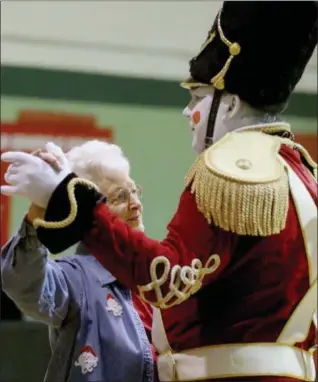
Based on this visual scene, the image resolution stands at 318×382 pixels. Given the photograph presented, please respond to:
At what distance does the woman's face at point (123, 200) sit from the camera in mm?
1112

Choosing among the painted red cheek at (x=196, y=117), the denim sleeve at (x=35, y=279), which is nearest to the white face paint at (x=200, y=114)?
the painted red cheek at (x=196, y=117)

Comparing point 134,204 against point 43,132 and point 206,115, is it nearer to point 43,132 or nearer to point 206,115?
point 206,115

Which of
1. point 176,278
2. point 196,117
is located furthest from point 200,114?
point 176,278

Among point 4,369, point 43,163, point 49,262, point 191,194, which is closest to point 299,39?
point 191,194

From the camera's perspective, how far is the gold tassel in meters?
0.75

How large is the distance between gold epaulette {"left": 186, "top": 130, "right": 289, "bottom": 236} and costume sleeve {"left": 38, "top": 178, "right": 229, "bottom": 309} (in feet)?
0.08

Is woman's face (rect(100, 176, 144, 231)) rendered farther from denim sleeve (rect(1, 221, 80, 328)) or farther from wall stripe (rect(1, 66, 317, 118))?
wall stripe (rect(1, 66, 317, 118))

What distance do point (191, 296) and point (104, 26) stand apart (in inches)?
36.9

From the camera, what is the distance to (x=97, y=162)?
44.7 inches

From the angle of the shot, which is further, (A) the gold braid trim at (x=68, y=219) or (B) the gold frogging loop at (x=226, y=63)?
(B) the gold frogging loop at (x=226, y=63)

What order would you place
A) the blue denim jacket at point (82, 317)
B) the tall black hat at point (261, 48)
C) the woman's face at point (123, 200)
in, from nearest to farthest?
the tall black hat at point (261, 48)
the blue denim jacket at point (82, 317)
the woman's face at point (123, 200)

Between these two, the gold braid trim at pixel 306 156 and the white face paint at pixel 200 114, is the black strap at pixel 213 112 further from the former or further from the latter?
the gold braid trim at pixel 306 156

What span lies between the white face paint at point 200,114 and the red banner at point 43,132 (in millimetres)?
483

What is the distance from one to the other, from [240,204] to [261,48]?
20 centimetres
